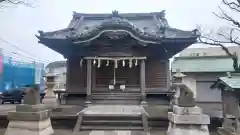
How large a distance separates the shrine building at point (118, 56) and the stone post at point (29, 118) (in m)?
6.59

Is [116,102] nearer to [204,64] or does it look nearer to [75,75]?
[75,75]

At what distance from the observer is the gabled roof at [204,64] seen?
64.8ft

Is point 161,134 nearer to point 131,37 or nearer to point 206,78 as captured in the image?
point 131,37

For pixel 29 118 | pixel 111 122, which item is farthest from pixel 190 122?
pixel 29 118

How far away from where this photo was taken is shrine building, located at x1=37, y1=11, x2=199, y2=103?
44.4 ft

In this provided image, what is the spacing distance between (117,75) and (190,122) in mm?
8690

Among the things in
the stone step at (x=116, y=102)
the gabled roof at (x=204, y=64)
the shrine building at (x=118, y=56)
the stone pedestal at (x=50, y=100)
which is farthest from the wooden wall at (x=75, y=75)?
the gabled roof at (x=204, y=64)

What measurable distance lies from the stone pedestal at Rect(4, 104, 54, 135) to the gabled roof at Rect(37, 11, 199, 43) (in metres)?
7.17

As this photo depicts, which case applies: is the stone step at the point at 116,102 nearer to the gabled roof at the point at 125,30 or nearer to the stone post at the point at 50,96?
the stone post at the point at 50,96

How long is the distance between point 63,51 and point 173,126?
10478mm

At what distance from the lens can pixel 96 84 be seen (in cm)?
1503

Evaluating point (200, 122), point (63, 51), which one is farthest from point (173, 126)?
point (63, 51)

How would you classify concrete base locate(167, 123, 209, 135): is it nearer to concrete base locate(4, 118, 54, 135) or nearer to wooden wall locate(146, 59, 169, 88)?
concrete base locate(4, 118, 54, 135)

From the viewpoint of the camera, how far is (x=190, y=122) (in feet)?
23.3
